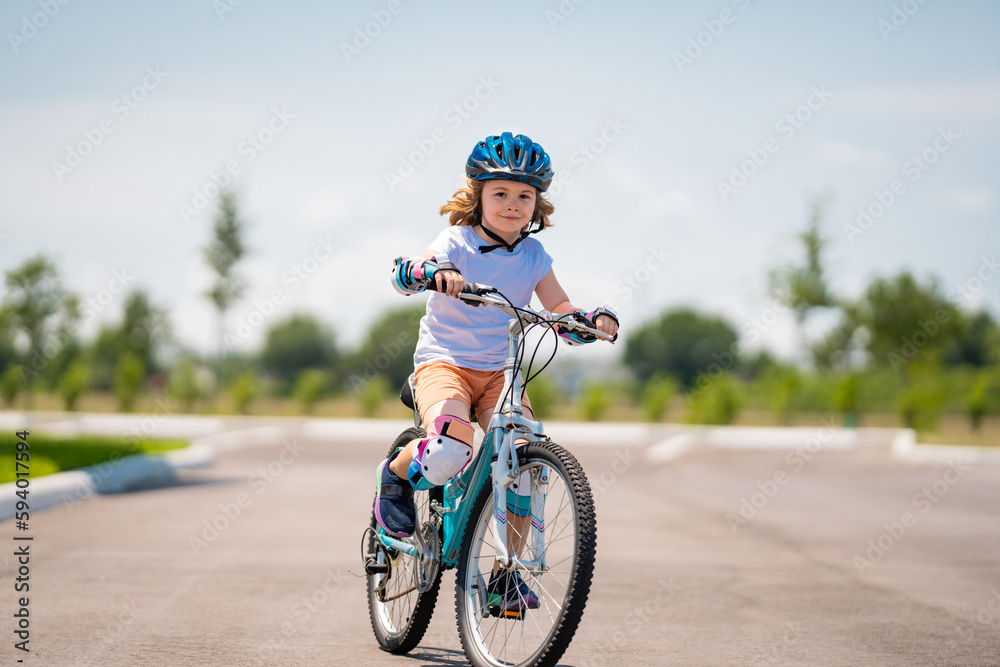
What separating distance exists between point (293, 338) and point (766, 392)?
42.9 metres

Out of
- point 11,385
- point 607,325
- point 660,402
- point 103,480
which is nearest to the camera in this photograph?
point 607,325

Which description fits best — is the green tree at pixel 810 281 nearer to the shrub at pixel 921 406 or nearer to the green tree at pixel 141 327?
the shrub at pixel 921 406

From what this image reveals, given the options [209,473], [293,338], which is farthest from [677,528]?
[293,338]

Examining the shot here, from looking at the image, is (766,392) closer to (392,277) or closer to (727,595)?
(727,595)

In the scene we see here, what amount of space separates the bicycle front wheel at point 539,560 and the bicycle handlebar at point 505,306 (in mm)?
511

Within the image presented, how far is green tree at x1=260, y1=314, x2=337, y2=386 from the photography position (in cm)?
7062

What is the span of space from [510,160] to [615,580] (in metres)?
3.53

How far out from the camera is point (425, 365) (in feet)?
14.7

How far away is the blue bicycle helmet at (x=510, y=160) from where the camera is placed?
436 centimetres

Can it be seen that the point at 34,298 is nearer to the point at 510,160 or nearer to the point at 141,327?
the point at 141,327

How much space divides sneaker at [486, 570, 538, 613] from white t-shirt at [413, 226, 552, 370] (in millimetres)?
917

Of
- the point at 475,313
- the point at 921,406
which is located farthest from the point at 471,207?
A: the point at 921,406

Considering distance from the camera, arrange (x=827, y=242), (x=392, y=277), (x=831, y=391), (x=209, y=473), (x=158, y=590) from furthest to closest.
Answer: (x=827, y=242)
(x=831, y=391)
(x=209, y=473)
(x=158, y=590)
(x=392, y=277)

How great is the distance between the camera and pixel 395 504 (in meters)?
4.62
